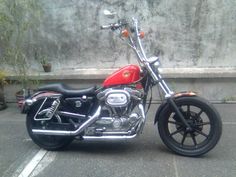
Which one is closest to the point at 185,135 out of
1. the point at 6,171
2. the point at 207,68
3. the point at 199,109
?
the point at 199,109

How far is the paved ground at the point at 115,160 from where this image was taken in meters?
4.43

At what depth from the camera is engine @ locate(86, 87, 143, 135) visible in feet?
15.5

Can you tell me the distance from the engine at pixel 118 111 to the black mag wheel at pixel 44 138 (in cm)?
38

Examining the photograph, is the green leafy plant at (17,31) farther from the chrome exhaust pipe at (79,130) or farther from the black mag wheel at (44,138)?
the chrome exhaust pipe at (79,130)

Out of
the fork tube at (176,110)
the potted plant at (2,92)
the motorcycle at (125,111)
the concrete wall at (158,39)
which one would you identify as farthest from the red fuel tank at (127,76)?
the potted plant at (2,92)

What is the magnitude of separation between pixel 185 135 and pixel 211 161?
43cm

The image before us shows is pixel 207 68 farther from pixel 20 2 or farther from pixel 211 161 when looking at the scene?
pixel 20 2

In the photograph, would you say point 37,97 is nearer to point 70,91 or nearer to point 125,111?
point 70,91

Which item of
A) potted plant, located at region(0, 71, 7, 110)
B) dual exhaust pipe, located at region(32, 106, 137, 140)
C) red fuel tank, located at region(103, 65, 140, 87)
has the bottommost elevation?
potted plant, located at region(0, 71, 7, 110)

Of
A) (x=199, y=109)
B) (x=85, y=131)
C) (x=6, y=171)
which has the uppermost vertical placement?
(x=199, y=109)

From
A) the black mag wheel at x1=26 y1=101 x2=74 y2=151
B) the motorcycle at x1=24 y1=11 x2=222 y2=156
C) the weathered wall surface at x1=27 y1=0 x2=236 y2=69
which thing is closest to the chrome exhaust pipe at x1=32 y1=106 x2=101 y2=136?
the motorcycle at x1=24 y1=11 x2=222 y2=156

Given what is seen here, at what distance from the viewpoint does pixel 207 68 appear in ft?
23.6

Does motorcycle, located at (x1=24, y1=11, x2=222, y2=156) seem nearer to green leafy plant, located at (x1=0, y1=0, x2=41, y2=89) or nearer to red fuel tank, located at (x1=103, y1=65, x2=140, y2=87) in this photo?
red fuel tank, located at (x1=103, y1=65, x2=140, y2=87)

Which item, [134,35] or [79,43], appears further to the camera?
[79,43]
